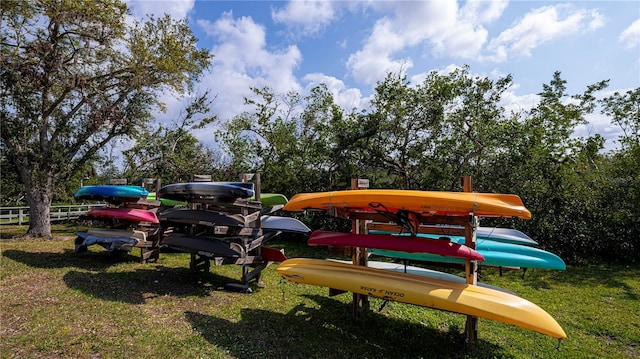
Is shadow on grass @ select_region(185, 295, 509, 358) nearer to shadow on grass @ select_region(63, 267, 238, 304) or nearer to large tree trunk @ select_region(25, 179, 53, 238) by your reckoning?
shadow on grass @ select_region(63, 267, 238, 304)

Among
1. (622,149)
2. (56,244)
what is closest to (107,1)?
(56,244)

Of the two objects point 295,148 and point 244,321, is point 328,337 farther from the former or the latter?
point 295,148

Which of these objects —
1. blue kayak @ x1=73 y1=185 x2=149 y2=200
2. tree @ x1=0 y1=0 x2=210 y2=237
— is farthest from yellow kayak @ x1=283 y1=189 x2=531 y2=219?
tree @ x1=0 y1=0 x2=210 y2=237

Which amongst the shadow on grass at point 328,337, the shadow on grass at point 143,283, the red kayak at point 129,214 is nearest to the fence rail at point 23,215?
the red kayak at point 129,214

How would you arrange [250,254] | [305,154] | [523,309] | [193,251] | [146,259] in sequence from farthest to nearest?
1. [305,154]
2. [146,259]
3. [250,254]
4. [193,251]
5. [523,309]

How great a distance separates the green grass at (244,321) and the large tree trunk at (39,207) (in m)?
3.93

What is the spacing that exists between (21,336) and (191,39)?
33.1 feet

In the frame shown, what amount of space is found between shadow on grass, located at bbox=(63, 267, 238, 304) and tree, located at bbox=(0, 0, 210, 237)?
18.8ft

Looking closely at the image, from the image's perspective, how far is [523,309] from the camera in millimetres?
3111

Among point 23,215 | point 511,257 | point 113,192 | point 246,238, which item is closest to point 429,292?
point 511,257

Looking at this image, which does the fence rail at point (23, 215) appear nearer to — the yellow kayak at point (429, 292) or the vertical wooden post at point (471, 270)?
the yellow kayak at point (429, 292)

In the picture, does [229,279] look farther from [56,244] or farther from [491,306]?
[56,244]

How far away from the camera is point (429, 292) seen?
3.43 meters

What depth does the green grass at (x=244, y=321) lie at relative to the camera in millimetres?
3637
